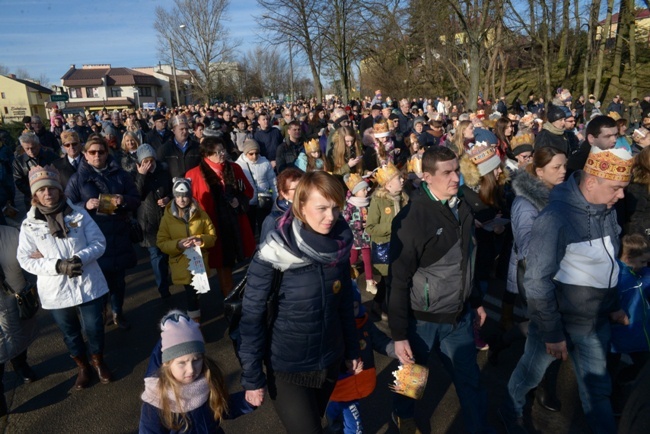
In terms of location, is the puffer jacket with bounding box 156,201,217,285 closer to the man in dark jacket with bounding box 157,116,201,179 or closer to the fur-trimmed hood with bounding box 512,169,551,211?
the man in dark jacket with bounding box 157,116,201,179

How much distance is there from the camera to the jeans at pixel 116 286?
16.1 feet

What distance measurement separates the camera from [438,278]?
2930 mm

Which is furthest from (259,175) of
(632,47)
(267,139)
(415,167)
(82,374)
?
(632,47)

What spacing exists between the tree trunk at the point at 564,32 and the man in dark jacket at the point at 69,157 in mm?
26890

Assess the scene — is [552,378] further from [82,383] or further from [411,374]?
[82,383]

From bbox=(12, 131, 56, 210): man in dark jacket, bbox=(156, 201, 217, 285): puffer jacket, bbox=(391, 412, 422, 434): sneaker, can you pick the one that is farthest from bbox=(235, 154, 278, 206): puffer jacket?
bbox=(391, 412, 422, 434): sneaker

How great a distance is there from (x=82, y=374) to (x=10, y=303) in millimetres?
876

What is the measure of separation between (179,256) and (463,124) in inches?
167

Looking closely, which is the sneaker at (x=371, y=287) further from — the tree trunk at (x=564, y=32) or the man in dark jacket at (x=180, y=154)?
the tree trunk at (x=564, y=32)

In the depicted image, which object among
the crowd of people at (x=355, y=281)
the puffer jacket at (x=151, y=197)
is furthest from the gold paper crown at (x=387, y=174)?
the puffer jacket at (x=151, y=197)

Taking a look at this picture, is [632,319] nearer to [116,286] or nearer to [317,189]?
[317,189]

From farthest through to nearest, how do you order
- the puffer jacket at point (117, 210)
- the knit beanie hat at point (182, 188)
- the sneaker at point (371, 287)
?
1. the sneaker at point (371, 287)
2. the puffer jacket at point (117, 210)
3. the knit beanie hat at point (182, 188)

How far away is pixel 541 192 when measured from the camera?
11.5 ft

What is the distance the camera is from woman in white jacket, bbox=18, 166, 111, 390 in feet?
12.1
